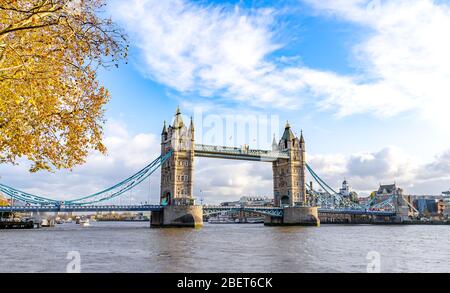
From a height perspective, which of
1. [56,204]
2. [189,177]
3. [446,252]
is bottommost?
[446,252]

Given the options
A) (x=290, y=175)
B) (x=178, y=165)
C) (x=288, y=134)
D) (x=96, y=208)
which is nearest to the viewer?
(x=96, y=208)

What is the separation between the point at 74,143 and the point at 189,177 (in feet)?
199

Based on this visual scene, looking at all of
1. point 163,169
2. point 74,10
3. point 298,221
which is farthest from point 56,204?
point 74,10

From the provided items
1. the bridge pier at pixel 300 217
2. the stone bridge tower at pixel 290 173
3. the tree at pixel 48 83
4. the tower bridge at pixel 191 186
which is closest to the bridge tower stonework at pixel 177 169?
the tower bridge at pixel 191 186

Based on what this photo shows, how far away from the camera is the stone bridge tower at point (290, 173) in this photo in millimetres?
84500

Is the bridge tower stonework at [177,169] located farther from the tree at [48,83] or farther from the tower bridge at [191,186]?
the tree at [48,83]

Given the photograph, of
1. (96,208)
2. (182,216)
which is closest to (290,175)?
(182,216)

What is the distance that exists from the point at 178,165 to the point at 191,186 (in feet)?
14.3

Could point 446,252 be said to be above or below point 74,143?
below

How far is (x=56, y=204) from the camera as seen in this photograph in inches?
2442

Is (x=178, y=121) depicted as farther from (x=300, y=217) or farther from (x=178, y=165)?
(x=300, y=217)

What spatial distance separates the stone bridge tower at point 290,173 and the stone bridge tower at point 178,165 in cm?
2377

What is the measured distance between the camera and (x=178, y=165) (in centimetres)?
7138
